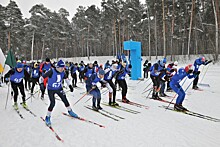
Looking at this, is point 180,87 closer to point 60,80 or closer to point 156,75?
point 156,75

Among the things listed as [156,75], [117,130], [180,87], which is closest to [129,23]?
[156,75]

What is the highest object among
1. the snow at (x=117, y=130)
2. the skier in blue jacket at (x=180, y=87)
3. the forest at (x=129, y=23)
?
the forest at (x=129, y=23)

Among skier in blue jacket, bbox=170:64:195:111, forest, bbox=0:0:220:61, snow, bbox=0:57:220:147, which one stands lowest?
snow, bbox=0:57:220:147

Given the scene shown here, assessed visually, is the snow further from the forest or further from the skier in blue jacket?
the forest

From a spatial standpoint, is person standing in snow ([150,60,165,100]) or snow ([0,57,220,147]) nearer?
snow ([0,57,220,147])

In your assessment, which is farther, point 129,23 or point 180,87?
point 129,23

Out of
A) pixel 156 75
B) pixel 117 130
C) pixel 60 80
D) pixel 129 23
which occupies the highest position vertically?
pixel 129 23

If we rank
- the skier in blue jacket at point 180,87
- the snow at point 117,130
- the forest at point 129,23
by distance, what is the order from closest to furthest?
the snow at point 117,130 → the skier in blue jacket at point 180,87 → the forest at point 129,23

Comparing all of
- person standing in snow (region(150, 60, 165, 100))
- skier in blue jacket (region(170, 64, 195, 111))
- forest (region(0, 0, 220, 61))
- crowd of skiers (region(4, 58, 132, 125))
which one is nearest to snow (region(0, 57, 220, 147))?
skier in blue jacket (region(170, 64, 195, 111))

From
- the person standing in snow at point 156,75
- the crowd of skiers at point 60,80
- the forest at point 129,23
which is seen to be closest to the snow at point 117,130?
the crowd of skiers at point 60,80

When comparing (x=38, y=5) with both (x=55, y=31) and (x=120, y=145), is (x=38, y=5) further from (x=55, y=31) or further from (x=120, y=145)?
(x=120, y=145)

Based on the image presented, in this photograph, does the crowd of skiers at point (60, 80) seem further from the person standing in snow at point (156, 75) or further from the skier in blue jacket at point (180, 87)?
the skier in blue jacket at point (180, 87)

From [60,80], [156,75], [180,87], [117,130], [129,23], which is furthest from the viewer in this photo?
[129,23]

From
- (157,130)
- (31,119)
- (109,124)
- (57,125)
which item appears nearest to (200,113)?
(157,130)
